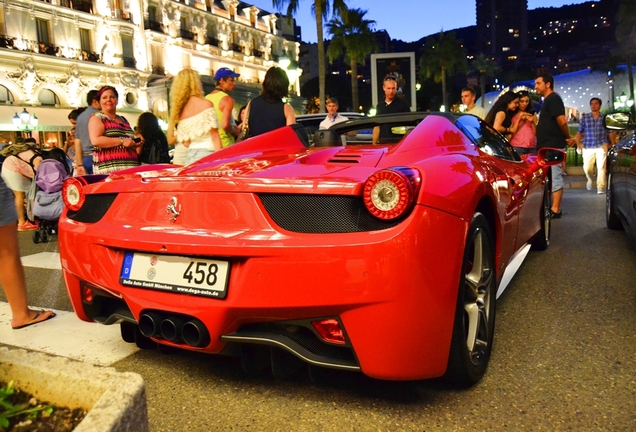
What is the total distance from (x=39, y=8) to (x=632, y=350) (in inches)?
1523

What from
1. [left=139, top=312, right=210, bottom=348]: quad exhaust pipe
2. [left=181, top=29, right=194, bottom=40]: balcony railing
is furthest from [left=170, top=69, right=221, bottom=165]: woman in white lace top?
[left=181, top=29, right=194, bottom=40]: balcony railing

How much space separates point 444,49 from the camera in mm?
→ 67125

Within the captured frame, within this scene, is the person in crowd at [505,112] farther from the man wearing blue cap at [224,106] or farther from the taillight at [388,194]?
the taillight at [388,194]

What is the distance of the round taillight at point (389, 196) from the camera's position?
Answer: 1949 mm

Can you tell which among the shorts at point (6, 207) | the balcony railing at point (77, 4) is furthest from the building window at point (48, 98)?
the shorts at point (6, 207)

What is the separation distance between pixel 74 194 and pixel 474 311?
6.47 feet

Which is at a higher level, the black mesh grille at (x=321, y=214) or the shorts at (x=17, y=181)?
the black mesh grille at (x=321, y=214)

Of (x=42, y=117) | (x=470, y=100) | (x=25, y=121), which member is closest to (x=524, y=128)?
(x=470, y=100)

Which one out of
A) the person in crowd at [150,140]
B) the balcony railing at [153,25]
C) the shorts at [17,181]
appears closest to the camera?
the person in crowd at [150,140]

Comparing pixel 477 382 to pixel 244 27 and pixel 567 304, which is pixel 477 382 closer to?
pixel 567 304

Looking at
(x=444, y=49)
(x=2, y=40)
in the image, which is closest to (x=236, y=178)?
(x=2, y=40)

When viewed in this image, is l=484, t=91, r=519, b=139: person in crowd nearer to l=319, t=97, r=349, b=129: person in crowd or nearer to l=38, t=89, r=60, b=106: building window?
l=319, t=97, r=349, b=129: person in crowd

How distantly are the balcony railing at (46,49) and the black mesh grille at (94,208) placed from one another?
1356 inches

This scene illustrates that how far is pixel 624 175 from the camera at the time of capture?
4656 mm
